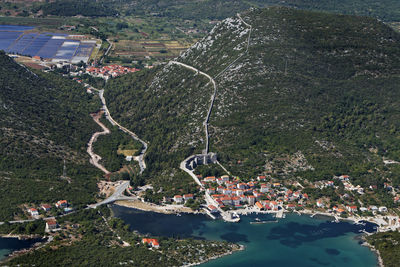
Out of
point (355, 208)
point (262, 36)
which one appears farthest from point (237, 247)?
point (262, 36)

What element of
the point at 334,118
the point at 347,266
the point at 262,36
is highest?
the point at 262,36

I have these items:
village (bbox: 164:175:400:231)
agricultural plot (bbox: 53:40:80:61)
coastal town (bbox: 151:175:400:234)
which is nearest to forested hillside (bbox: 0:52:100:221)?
coastal town (bbox: 151:175:400:234)

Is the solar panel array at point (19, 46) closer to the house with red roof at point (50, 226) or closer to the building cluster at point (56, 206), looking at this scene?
the building cluster at point (56, 206)

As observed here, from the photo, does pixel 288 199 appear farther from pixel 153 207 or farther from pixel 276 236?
pixel 153 207

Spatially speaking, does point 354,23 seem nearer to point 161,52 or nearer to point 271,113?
point 271,113

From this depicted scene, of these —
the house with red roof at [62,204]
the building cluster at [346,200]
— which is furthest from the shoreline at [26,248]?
the building cluster at [346,200]
